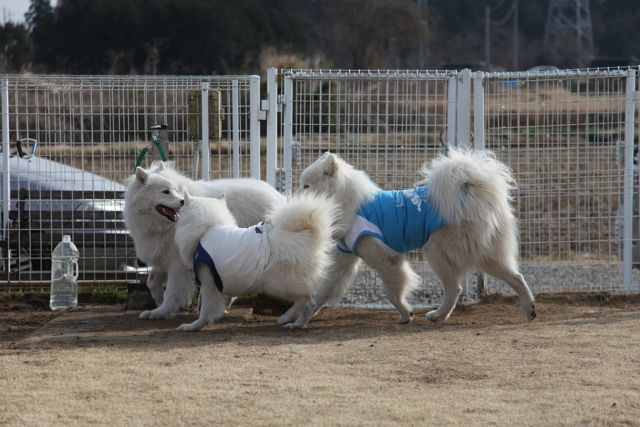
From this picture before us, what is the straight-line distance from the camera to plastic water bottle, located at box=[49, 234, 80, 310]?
29.1ft

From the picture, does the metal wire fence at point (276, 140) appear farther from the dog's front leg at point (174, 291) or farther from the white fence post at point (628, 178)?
the dog's front leg at point (174, 291)

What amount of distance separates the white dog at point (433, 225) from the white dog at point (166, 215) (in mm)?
584

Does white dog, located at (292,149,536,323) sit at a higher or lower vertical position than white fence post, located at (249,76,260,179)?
lower

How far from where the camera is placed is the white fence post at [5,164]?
30.3 ft

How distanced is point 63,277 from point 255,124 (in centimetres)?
213

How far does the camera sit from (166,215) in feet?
26.3

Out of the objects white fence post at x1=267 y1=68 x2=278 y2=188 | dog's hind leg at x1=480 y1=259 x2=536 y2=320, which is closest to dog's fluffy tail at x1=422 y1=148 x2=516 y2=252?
dog's hind leg at x1=480 y1=259 x2=536 y2=320

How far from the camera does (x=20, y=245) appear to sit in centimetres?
938

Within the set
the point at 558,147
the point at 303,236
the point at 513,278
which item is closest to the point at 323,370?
the point at 303,236

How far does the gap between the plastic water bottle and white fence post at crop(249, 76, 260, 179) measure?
171cm

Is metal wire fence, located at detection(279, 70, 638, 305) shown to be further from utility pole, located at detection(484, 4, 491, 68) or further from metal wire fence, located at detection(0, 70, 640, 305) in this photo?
utility pole, located at detection(484, 4, 491, 68)

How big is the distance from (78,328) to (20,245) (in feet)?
6.13

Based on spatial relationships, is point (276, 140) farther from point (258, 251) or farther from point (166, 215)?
point (258, 251)

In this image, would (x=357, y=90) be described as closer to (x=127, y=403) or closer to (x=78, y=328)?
(x=78, y=328)
